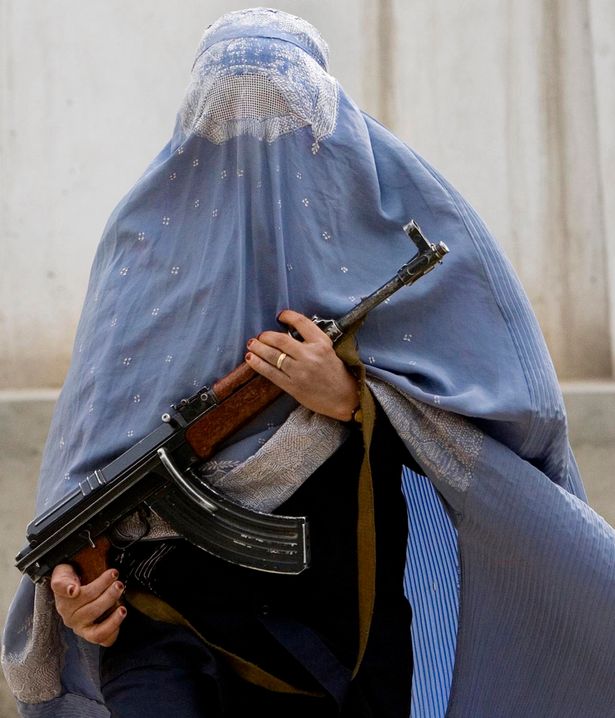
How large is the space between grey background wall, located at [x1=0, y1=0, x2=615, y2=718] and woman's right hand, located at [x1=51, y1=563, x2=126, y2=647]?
1.63m

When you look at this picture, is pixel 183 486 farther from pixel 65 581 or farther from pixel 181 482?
pixel 65 581

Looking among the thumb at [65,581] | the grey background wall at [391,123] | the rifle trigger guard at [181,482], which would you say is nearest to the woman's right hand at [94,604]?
the thumb at [65,581]

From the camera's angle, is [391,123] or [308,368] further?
[391,123]

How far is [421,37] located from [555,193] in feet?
2.07

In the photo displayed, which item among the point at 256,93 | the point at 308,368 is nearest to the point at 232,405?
the point at 308,368

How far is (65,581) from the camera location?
1.75 m

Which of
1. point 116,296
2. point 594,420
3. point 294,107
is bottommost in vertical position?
point 594,420

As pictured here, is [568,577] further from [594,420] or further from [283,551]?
[594,420]

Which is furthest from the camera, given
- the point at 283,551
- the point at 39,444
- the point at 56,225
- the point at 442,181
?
the point at 56,225

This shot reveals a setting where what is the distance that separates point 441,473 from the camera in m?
1.74

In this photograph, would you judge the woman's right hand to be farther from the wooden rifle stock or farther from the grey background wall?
the grey background wall

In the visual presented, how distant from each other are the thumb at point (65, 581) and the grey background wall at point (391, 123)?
1596 millimetres

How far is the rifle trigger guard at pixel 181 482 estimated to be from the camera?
1741 millimetres

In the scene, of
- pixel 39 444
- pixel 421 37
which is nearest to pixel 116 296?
pixel 39 444
